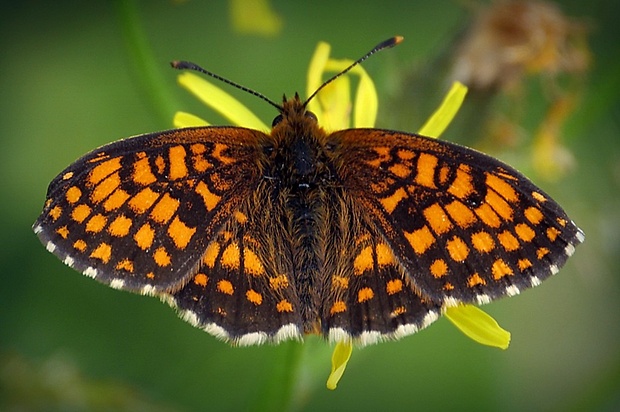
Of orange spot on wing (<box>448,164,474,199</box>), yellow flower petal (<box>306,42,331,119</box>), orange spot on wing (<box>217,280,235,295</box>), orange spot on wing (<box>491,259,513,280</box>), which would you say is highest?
yellow flower petal (<box>306,42,331,119</box>)

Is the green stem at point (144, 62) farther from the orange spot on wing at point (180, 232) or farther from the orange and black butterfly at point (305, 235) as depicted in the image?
the orange spot on wing at point (180, 232)

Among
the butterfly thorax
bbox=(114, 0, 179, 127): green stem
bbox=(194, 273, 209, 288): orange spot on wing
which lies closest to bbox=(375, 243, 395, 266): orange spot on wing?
the butterfly thorax

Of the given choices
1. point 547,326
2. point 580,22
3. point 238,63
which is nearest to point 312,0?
point 238,63

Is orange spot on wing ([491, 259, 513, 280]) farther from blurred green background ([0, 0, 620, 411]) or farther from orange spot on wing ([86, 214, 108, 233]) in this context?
orange spot on wing ([86, 214, 108, 233])

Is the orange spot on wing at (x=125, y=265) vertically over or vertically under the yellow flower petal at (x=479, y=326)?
under

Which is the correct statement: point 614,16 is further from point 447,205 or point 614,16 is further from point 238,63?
point 447,205

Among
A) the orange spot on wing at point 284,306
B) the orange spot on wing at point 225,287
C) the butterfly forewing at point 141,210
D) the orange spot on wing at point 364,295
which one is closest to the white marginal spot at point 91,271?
the butterfly forewing at point 141,210
